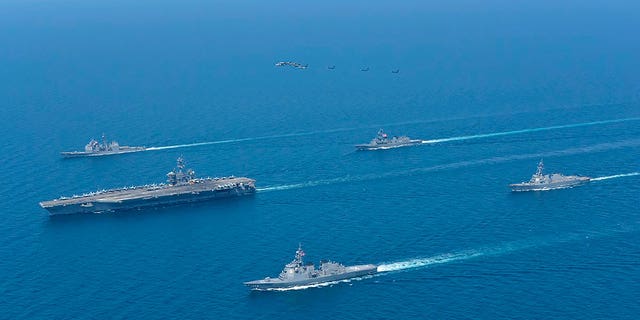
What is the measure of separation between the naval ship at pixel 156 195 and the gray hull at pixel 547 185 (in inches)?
2500

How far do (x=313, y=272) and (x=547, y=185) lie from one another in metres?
72.5

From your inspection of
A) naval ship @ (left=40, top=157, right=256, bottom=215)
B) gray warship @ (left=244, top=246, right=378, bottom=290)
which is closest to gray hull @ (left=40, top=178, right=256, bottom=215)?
naval ship @ (left=40, top=157, right=256, bottom=215)

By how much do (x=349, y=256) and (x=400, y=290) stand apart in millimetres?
15668

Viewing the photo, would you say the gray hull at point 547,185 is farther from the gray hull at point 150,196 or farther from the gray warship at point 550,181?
the gray hull at point 150,196

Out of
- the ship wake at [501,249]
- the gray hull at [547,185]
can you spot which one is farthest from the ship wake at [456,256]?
the gray hull at [547,185]

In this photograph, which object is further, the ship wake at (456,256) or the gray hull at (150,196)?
the gray hull at (150,196)

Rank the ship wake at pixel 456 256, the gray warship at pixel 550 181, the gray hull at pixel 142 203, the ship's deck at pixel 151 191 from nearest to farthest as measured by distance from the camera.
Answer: the ship wake at pixel 456 256 → the gray hull at pixel 142 203 → the ship's deck at pixel 151 191 → the gray warship at pixel 550 181

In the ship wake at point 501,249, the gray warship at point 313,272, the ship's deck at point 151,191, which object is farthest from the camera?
the ship's deck at point 151,191

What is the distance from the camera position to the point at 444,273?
14825 cm

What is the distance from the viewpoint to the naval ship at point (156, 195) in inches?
7318

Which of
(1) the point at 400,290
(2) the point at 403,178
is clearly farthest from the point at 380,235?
(2) the point at 403,178

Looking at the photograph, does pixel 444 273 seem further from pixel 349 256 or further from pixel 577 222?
pixel 577 222

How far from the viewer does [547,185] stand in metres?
192

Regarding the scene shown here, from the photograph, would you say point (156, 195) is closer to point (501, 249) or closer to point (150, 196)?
point (150, 196)
